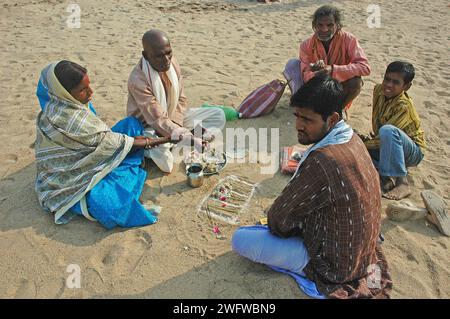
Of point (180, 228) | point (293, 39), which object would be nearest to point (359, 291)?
point (180, 228)

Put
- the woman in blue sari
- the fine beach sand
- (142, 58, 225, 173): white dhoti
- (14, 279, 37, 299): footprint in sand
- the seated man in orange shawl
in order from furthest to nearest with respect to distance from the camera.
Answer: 1. the seated man in orange shawl
2. (142, 58, 225, 173): white dhoti
3. the woman in blue sari
4. the fine beach sand
5. (14, 279, 37, 299): footprint in sand

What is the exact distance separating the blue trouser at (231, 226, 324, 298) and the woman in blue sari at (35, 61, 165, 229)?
2.97 feet

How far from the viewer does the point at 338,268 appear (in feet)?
7.54

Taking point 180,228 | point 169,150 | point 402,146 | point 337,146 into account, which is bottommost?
point 180,228

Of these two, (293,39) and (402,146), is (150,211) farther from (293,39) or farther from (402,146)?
(293,39)

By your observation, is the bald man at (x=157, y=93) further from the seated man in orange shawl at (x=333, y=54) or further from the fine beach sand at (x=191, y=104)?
the seated man in orange shawl at (x=333, y=54)

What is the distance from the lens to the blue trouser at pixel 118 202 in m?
3.00

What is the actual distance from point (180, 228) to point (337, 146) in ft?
5.13

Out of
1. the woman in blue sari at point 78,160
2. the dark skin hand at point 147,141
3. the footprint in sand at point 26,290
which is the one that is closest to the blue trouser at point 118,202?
the woman in blue sari at point 78,160

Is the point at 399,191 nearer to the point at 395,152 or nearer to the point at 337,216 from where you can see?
the point at 395,152

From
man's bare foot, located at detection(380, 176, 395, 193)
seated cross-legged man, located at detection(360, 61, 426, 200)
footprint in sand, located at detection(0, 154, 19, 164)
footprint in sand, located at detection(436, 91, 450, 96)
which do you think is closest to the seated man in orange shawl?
seated cross-legged man, located at detection(360, 61, 426, 200)

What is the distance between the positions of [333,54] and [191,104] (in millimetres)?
1852

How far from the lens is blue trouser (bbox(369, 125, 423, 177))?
329 centimetres

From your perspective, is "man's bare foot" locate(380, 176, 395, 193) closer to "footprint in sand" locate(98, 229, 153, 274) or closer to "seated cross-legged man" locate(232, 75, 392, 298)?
"seated cross-legged man" locate(232, 75, 392, 298)
